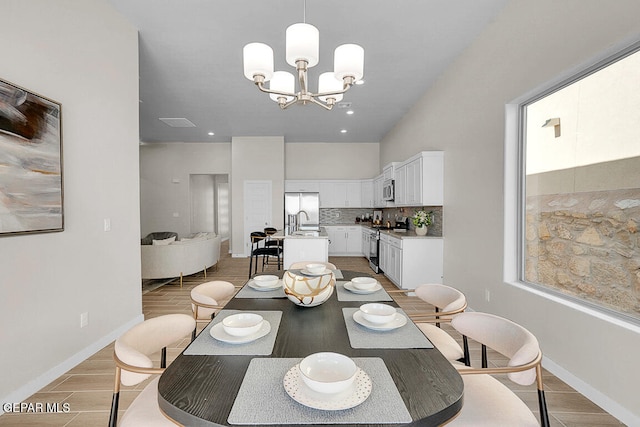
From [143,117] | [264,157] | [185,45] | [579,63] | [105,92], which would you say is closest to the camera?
[579,63]

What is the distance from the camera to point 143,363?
1211 mm

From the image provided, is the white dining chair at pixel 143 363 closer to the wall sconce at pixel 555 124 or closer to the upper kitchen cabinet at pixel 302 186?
the wall sconce at pixel 555 124

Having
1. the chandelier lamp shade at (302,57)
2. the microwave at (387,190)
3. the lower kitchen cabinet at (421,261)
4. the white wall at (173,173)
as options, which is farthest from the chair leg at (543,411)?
the white wall at (173,173)

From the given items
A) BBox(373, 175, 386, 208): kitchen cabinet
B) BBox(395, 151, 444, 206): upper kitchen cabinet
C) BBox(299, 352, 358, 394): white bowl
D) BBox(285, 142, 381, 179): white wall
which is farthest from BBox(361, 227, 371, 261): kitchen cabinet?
BBox(299, 352, 358, 394): white bowl

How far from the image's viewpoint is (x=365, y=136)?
7902 millimetres

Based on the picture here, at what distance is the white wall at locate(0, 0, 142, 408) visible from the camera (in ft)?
6.70

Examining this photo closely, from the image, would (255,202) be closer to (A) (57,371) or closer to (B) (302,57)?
(A) (57,371)

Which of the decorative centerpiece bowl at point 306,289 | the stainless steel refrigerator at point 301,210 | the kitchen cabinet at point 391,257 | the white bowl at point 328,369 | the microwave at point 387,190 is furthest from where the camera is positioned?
the stainless steel refrigerator at point 301,210

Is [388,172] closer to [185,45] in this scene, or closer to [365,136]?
[365,136]

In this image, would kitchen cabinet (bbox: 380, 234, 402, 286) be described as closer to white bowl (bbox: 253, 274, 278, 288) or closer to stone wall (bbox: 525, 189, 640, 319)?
stone wall (bbox: 525, 189, 640, 319)

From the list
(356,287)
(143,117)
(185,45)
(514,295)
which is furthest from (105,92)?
(514,295)

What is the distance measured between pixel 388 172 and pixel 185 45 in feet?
14.1

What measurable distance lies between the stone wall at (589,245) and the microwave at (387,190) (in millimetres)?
3425

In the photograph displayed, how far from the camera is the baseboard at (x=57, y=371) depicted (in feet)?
6.63
